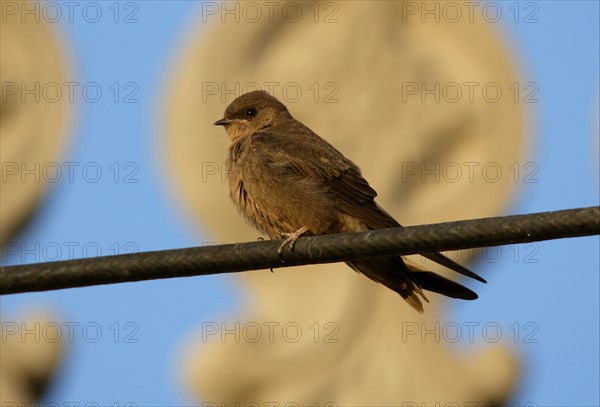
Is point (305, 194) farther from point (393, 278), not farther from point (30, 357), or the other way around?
point (30, 357)

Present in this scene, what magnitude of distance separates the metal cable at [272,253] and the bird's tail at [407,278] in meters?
1.17

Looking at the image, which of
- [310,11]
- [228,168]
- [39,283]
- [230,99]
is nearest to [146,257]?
[39,283]

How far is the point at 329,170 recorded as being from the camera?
914 centimetres

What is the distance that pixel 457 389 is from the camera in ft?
34.3

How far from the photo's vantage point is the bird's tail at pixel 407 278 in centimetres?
803

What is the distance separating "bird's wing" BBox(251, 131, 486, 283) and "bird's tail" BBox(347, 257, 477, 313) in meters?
0.23

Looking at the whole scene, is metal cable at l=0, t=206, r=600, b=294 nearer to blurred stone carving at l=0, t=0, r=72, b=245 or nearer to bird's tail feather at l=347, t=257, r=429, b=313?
bird's tail feather at l=347, t=257, r=429, b=313

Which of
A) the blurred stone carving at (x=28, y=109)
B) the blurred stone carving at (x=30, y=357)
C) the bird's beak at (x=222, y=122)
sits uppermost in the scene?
the blurred stone carving at (x=28, y=109)

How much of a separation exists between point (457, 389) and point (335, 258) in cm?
392

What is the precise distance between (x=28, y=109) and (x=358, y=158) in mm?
2437

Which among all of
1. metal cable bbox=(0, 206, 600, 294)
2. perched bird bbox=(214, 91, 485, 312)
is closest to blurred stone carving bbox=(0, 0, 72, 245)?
perched bird bbox=(214, 91, 485, 312)

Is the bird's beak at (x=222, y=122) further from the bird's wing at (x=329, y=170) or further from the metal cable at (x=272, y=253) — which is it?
the metal cable at (x=272, y=253)

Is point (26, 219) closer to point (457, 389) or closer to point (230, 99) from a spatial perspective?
point (230, 99)

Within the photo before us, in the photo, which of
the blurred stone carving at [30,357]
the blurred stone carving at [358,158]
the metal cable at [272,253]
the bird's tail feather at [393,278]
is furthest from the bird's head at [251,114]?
the metal cable at [272,253]
